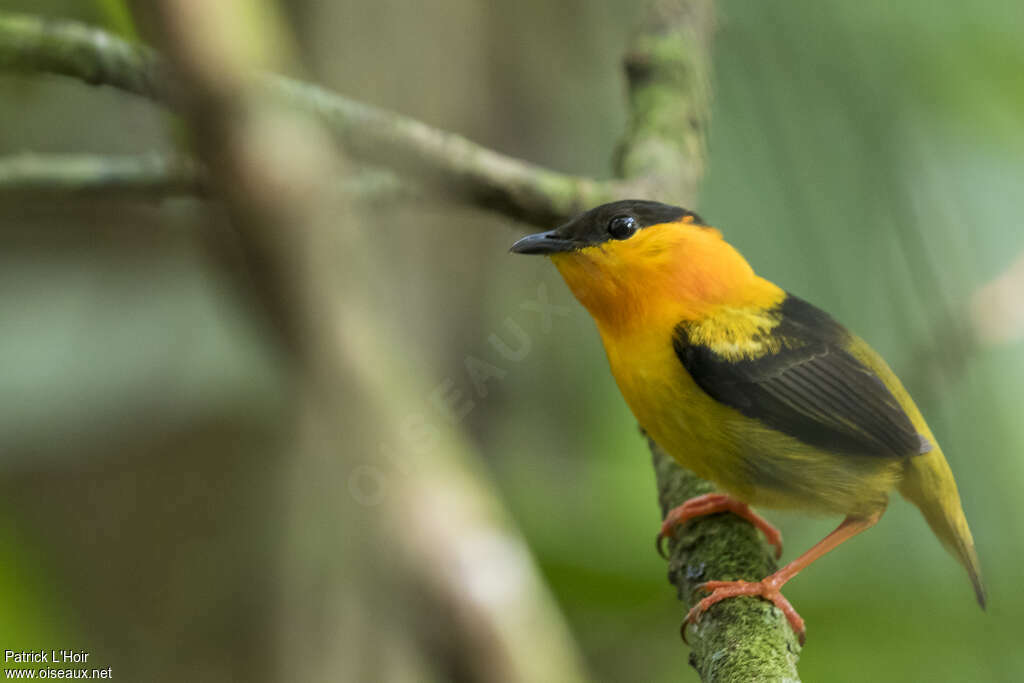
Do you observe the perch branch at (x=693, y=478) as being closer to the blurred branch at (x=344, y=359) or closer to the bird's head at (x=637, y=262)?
the bird's head at (x=637, y=262)

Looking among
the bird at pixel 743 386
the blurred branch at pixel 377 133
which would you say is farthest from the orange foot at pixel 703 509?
the blurred branch at pixel 377 133

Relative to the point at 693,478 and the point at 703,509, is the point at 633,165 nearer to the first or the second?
the point at 693,478

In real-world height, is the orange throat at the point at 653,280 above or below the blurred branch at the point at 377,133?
below

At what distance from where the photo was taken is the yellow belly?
2527mm

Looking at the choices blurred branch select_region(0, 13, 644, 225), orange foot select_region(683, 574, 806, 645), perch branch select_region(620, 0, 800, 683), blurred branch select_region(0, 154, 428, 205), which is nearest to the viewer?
perch branch select_region(620, 0, 800, 683)

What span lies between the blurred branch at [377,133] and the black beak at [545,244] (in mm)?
189

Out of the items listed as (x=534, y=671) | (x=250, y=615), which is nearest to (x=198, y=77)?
(x=534, y=671)

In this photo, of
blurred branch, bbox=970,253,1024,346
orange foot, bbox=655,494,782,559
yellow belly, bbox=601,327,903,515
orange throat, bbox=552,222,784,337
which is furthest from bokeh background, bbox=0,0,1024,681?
orange foot, bbox=655,494,782,559

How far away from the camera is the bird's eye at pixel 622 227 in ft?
8.85

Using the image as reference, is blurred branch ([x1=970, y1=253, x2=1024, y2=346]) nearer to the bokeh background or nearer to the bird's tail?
the bokeh background

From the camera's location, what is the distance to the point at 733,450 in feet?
8.30

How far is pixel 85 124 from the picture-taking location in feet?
16.5

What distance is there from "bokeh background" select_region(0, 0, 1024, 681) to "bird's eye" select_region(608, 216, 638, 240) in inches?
15.9

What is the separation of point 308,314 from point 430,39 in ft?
10.2
